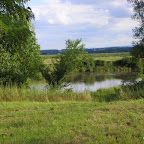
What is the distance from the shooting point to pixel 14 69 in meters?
13.2

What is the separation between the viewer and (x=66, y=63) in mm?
18812

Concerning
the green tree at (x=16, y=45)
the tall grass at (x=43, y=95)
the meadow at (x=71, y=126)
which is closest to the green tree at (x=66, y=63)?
the green tree at (x=16, y=45)

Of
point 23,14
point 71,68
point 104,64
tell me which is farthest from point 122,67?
point 23,14

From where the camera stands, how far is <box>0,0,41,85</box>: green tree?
640 centimetres

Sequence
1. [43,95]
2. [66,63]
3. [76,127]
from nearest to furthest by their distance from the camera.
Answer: [76,127] < [43,95] < [66,63]

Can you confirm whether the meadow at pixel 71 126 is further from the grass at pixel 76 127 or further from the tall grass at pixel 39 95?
the tall grass at pixel 39 95

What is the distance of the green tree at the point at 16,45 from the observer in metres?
6.40

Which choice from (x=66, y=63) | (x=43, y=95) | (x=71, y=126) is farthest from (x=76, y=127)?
(x=66, y=63)

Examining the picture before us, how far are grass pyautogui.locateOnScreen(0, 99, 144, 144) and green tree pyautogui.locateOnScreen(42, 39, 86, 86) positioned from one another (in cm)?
1183

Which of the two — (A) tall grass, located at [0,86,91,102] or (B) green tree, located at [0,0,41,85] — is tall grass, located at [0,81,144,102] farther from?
(B) green tree, located at [0,0,41,85]

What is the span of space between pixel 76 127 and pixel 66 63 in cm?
1438

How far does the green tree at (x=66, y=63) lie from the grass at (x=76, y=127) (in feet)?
38.8

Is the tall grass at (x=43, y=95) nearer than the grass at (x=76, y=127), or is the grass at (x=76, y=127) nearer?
the grass at (x=76, y=127)

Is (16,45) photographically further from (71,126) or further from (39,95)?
(71,126)
